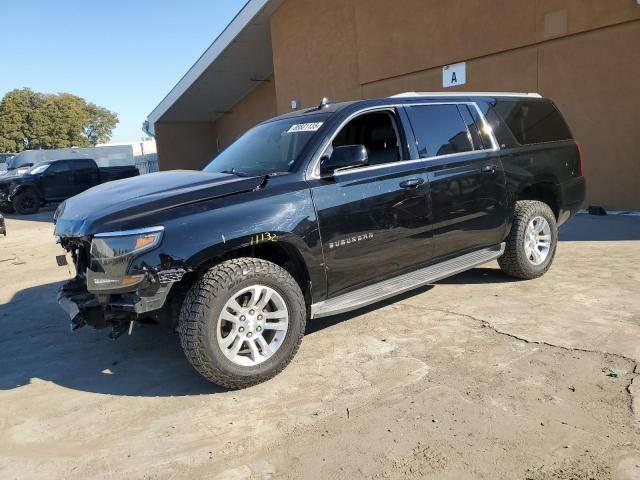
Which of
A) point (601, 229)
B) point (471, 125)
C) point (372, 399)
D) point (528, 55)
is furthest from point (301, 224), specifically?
point (528, 55)

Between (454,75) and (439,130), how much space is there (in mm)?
7239

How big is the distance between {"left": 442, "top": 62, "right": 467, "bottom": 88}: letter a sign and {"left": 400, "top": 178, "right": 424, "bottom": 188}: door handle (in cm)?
764

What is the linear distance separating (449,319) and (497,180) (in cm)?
143

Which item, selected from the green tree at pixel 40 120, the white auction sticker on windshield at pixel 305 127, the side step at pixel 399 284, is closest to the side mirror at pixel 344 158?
the white auction sticker on windshield at pixel 305 127

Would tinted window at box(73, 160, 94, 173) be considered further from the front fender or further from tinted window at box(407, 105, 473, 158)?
the front fender

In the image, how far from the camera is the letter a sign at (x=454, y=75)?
35.6 ft

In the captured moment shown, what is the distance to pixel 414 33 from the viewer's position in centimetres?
1173

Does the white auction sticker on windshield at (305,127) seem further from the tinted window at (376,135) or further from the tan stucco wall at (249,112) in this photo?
the tan stucco wall at (249,112)

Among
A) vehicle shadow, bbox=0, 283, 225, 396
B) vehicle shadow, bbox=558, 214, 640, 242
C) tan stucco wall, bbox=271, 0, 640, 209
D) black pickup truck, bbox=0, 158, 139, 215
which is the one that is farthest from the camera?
black pickup truck, bbox=0, 158, 139, 215

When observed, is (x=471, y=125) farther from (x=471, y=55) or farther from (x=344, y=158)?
(x=471, y=55)

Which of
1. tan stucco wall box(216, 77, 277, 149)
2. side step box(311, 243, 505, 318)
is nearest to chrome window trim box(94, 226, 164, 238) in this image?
side step box(311, 243, 505, 318)

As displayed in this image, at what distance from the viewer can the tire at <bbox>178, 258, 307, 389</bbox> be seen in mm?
3133

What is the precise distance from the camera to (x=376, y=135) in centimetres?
435

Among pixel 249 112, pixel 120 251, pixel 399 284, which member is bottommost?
pixel 399 284
